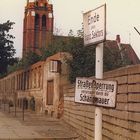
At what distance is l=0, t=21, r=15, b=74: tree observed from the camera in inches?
1923

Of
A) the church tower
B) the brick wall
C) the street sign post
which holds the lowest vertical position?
the brick wall

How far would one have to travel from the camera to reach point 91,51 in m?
27.4

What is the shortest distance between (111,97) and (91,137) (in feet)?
30.3

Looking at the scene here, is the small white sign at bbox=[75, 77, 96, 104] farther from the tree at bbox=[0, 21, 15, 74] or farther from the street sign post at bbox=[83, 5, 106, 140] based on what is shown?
the tree at bbox=[0, 21, 15, 74]

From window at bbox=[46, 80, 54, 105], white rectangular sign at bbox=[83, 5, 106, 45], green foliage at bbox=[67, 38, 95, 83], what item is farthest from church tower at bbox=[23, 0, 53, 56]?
white rectangular sign at bbox=[83, 5, 106, 45]

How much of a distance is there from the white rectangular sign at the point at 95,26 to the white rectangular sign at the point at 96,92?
1.62 ft

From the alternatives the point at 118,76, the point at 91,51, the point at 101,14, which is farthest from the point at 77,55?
the point at 101,14

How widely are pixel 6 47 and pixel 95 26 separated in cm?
4465

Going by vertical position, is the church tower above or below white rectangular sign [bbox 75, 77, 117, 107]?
above

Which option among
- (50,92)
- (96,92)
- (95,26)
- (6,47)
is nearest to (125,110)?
(96,92)

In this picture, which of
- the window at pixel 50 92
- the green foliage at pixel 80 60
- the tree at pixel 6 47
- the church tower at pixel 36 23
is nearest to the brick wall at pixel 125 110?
the green foliage at pixel 80 60

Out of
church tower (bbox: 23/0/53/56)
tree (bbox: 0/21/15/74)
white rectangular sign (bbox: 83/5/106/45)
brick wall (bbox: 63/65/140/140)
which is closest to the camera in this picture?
white rectangular sign (bbox: 83/5/106/45)

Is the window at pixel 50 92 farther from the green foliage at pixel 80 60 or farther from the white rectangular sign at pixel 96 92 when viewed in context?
the white rectangular sign at pixel 96 92

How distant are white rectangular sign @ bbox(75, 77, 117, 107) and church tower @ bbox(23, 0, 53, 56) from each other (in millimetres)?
106989
